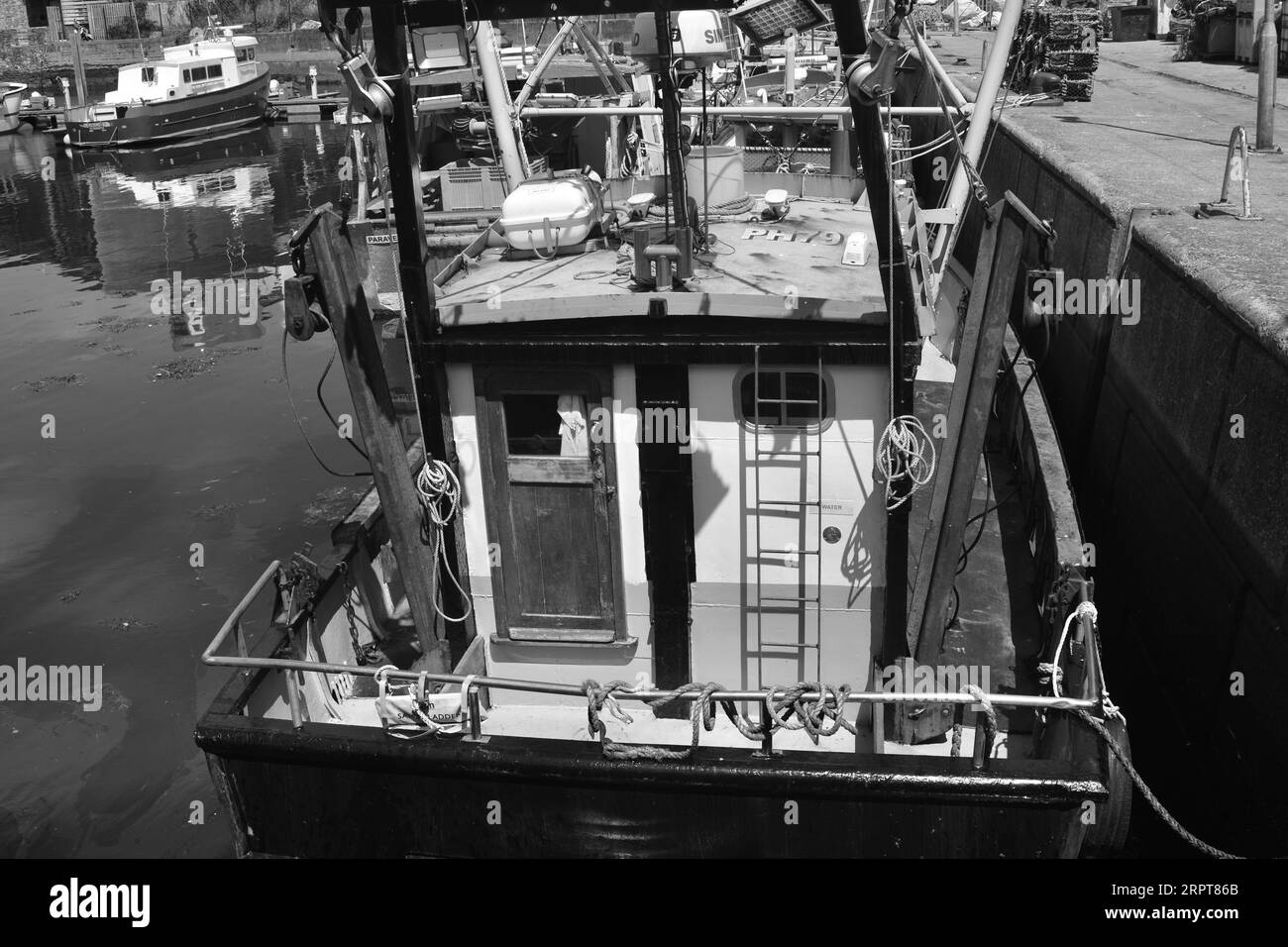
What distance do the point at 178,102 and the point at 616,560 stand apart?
5256 cm

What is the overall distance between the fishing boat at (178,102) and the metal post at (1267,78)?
158ft

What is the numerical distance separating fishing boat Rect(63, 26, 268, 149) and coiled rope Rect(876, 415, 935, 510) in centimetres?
5259

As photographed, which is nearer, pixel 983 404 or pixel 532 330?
pixel 983 404

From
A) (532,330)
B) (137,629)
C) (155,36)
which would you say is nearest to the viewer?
(532,330)

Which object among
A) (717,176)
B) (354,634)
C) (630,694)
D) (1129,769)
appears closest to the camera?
(1129,769)

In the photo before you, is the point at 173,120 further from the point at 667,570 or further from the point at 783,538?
the point at 783,538

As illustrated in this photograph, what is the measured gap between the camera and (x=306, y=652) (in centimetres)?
764

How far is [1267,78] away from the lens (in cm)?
→ 1504

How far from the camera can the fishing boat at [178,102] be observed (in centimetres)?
5066

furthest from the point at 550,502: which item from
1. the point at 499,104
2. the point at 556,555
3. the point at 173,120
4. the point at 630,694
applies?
the point at 173,120

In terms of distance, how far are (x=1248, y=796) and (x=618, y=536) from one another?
487cm

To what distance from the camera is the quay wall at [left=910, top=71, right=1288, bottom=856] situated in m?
7.95

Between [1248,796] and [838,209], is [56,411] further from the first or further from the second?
[1248,796]
